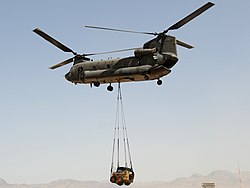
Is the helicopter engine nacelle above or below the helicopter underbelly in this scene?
above

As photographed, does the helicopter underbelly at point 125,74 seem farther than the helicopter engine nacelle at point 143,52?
No

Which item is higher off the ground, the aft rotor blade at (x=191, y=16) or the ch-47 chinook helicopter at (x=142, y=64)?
the aft rotor blade at (x=191, y=16)

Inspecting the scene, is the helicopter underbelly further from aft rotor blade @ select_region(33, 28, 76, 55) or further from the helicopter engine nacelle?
aft rotor blade @ select_region(33, 28, 76, 55)

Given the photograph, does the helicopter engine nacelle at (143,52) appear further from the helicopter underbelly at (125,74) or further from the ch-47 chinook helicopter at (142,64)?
the helicopter underbelly at (125,74)

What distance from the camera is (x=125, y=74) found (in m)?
31.5

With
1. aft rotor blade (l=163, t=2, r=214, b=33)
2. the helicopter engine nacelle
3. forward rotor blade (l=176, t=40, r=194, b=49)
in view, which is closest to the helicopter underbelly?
the helicopter engine nacelle

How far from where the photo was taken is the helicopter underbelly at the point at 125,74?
30625mm

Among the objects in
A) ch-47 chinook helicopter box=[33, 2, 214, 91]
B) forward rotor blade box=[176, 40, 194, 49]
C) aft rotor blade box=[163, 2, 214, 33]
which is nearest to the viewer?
aft rotor blade box=[163, 2, 214, 33]

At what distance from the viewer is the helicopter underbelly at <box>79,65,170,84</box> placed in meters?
30.6

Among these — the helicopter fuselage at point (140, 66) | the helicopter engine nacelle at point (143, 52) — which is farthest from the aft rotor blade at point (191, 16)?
the helicopter engine nacelle at point (143, 52)

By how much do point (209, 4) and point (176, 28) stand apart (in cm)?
354

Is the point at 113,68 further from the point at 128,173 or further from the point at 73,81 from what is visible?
the point at 128,173

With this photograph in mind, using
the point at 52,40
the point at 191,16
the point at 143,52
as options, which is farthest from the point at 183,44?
the point at 52,40

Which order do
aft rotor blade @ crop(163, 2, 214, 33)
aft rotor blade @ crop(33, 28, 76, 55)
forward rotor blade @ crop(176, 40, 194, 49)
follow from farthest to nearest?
forward rotor blade @ crop(176, 40, 194, 49), aft rotor blade @ crop(33, 28, 76, 55), aft rotor blade @ crop(163, 2, 214, 33)
